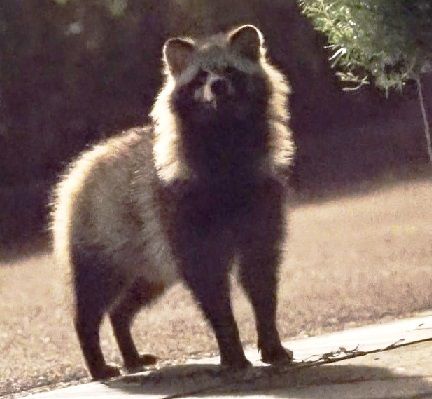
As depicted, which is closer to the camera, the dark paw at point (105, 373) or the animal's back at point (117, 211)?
the animal's back at point (117, 211)

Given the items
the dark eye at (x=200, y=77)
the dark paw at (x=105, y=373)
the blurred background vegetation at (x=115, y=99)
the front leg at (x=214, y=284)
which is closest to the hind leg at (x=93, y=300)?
the dark paw at (x=105, y=373)

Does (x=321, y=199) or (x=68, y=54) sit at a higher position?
(x=68, y=54)

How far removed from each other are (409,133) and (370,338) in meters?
5.45

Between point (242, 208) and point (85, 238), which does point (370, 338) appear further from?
point (85, 238)

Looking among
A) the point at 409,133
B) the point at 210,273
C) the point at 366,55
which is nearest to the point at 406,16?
the point at 366,55

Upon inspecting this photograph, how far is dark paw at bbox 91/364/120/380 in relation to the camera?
5213 millimetres

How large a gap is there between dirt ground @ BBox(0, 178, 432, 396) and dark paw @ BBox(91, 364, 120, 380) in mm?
110

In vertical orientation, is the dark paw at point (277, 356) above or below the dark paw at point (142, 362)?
below

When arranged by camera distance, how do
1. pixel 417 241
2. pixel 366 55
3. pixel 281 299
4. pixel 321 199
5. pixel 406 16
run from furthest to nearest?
pixel 321 199
pixel 417 241
pixel 281 299
pixel 366 55
pixel 406 16

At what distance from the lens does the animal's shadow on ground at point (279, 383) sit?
12.9 ft

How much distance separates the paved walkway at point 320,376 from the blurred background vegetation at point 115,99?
15.7 ft

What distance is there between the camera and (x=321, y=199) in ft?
31.0

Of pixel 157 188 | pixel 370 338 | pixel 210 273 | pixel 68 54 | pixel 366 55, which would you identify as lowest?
pixel 370 338

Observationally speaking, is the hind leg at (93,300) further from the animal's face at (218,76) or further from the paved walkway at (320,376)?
the animal's face at (218,76)
